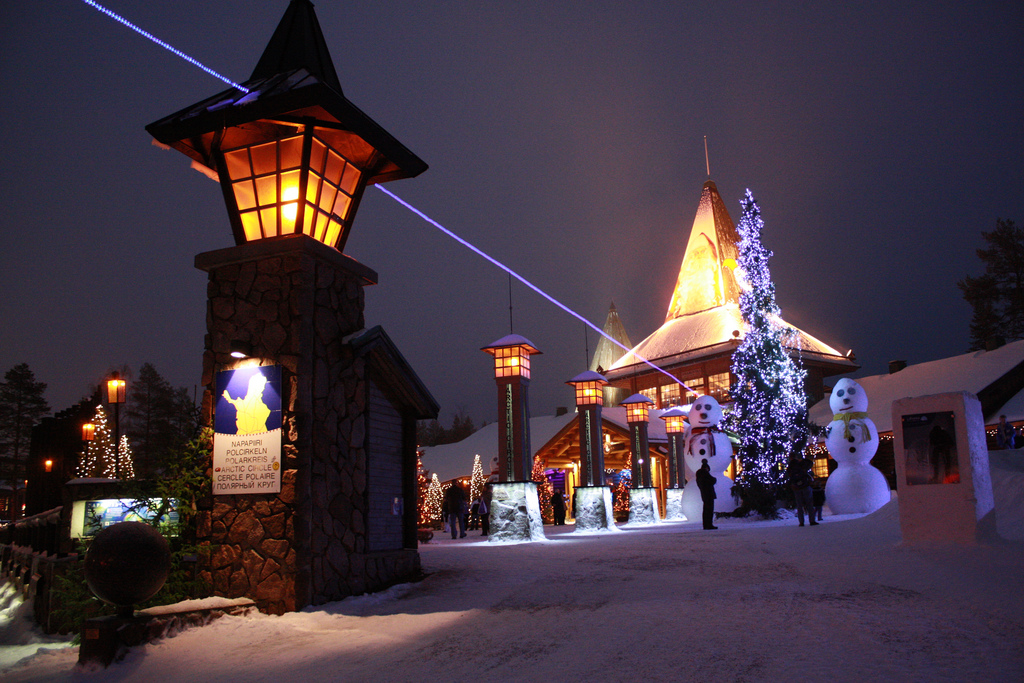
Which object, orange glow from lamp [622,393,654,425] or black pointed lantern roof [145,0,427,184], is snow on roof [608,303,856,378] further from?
black pointed lantern roof [145,0,427,184]

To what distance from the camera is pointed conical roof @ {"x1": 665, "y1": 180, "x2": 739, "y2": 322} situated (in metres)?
39.9

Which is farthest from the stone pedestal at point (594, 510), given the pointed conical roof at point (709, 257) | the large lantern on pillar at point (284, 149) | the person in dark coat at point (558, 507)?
the pointed conical roof at point (709, 257)

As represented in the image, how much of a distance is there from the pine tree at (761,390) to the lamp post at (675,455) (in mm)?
6081

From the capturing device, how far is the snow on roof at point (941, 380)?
26297mm

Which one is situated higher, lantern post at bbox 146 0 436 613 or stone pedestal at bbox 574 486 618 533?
lantern post at bbox 146 0 436 613

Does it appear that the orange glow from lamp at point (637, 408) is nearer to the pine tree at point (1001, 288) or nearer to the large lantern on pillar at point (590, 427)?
the large lantern on pillar at point (590, 427)

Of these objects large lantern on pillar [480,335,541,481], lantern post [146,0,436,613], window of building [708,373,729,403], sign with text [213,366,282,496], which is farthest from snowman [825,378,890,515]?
window of building [708,373,729,403]

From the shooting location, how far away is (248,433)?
319 inches

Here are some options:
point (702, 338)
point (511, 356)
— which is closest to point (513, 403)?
point (511, 356)

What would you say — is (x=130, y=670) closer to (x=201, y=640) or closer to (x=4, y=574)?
(x=201, y=640)

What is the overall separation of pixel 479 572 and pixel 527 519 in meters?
6.09

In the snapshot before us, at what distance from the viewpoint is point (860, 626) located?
5.50 meters

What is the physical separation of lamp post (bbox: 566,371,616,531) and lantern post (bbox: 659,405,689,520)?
22.1 ft

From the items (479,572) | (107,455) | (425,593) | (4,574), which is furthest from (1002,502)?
(107,455)
